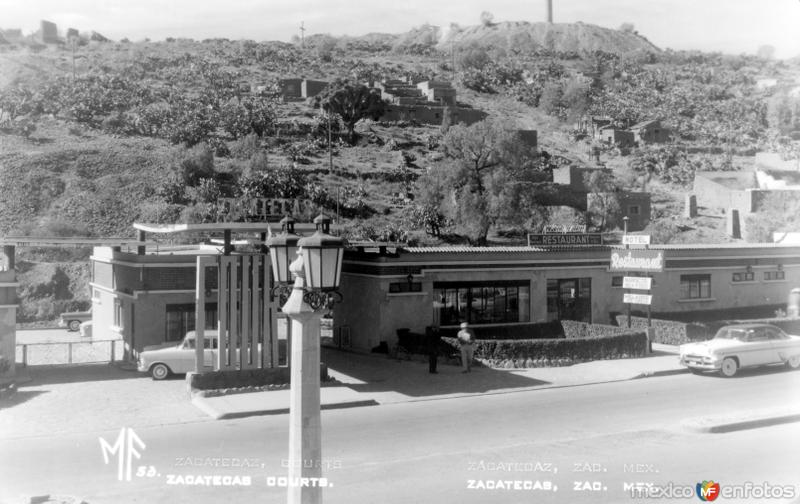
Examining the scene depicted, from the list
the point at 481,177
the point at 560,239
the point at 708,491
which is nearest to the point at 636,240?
the point at 560,239

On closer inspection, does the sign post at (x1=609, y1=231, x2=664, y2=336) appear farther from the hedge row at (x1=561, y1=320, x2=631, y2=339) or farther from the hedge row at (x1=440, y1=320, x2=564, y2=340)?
the hedge row at (x1=440, y1=320, x2=564, y2=340)

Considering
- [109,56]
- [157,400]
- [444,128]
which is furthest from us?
[109,56]

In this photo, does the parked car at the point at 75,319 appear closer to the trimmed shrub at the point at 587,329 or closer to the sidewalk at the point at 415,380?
the sidewalk at the point at 415,380

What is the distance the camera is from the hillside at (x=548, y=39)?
159 m

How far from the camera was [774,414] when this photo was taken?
13680mm

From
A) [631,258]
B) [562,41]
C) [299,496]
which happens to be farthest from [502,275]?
[562,41]

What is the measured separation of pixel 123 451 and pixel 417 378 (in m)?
10.2

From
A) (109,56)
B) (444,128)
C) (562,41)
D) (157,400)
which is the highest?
(562,41)

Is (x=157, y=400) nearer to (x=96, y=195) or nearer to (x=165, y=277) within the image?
(x=165, y=277)

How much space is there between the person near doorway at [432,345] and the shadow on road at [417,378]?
254 millimetres

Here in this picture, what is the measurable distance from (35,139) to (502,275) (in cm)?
5741

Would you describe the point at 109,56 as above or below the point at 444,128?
above

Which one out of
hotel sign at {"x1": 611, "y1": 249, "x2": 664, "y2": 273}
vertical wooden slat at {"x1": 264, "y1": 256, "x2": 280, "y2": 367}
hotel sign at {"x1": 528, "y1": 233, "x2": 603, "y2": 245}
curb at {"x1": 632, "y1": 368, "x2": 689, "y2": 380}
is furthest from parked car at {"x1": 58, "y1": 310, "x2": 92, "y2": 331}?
curb at {"x1": 632, "y1": 368, "x2": 689, "y2": 380}

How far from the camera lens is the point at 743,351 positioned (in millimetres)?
20859
